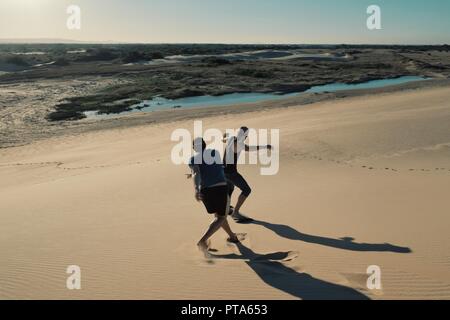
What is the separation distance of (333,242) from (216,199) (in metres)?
1.72

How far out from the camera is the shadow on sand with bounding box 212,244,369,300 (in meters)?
4.64

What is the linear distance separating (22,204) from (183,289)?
18.8 ft

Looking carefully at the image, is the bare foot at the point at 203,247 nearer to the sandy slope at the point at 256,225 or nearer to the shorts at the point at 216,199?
the sandy slope at the point at 256,225

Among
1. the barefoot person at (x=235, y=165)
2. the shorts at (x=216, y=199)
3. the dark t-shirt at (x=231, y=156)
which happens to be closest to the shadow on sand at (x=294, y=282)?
the shorts at (x=216, y=199)

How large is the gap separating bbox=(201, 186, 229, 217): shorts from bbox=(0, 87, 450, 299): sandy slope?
1.99ft

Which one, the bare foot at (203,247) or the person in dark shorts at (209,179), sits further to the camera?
the bare foot at (203,247)

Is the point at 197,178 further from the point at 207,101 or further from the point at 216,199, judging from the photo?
the point at 207,101

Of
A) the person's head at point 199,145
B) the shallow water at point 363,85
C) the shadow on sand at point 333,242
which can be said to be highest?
the shallow water at point 363,85

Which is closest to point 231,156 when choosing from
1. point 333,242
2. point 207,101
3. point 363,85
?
point 333,242

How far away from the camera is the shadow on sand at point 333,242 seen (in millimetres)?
5922

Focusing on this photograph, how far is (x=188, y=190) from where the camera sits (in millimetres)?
9828

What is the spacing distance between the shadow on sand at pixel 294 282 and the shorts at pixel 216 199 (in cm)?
63
